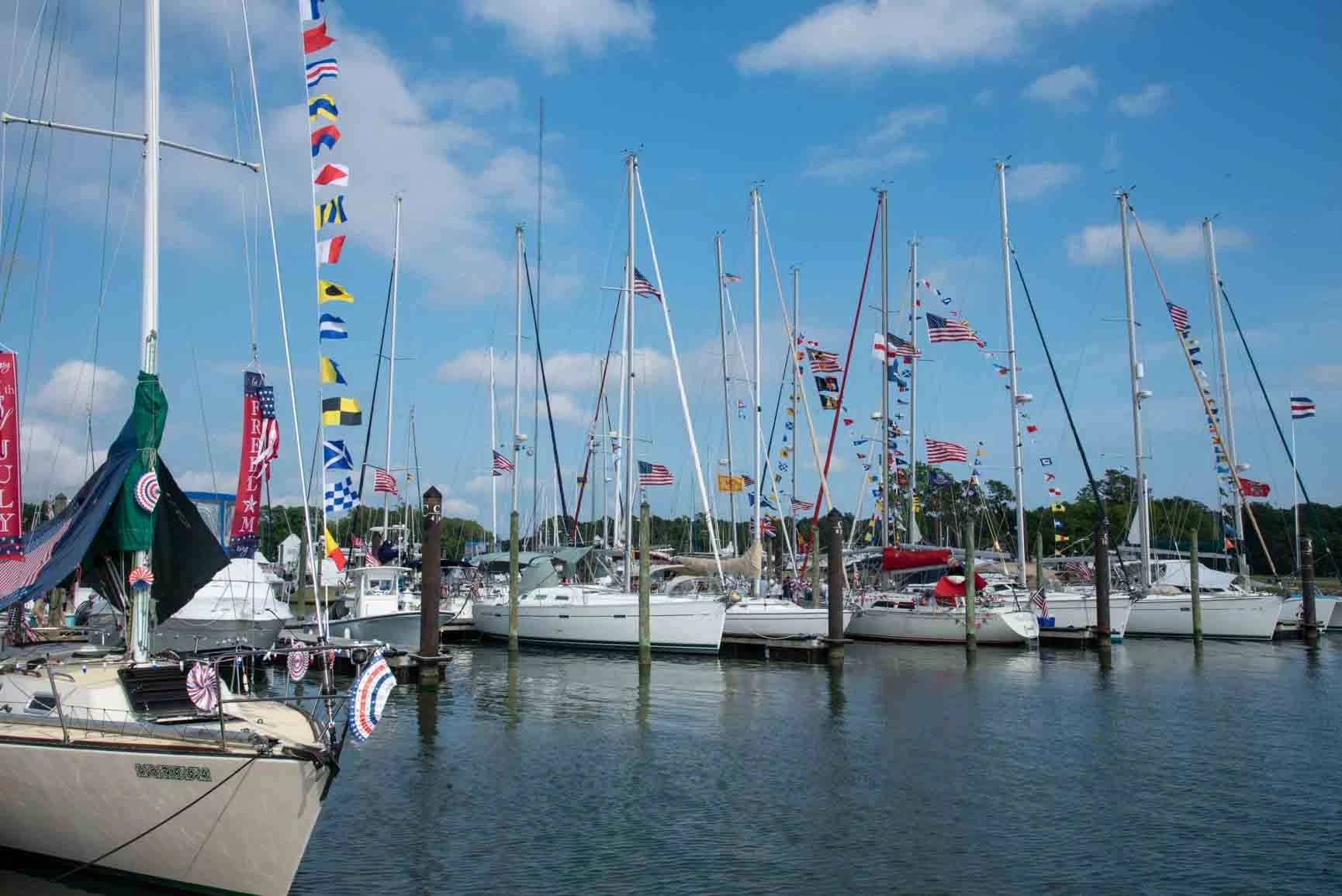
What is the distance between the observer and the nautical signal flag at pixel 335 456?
1905 centimetres

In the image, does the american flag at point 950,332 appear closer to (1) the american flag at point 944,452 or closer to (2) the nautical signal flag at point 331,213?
(1) the american flag at point 944,452

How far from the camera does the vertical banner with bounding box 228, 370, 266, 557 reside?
15.3m

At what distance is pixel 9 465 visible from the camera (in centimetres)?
1330

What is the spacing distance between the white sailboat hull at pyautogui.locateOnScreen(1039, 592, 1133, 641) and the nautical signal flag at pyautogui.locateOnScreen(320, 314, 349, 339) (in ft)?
103

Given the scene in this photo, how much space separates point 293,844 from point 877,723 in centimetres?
1535

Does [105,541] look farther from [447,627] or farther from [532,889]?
[447,627]

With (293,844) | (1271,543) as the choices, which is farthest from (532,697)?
(1271,543)

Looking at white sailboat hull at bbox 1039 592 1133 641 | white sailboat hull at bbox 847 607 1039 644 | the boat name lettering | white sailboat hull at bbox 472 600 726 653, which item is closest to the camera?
the boat name lettering

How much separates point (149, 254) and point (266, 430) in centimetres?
314

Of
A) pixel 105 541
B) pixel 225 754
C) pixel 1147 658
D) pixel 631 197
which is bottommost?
pixel 1147 658

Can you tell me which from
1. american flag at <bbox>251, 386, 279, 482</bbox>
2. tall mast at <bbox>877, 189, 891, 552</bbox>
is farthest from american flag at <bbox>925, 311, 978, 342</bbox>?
american flag at <bbox>251, 386, 279, 482</bbox>

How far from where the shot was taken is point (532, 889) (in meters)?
12.4

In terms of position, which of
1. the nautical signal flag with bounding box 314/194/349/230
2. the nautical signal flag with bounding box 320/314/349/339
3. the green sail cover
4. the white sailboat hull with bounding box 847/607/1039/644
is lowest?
the white sailboat hull with bounding box 847/607/1039/644

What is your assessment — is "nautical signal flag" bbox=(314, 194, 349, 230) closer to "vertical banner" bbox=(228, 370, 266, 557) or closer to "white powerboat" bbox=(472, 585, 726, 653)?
"vertical banner" bbox=(228, 370, 266, 557)
